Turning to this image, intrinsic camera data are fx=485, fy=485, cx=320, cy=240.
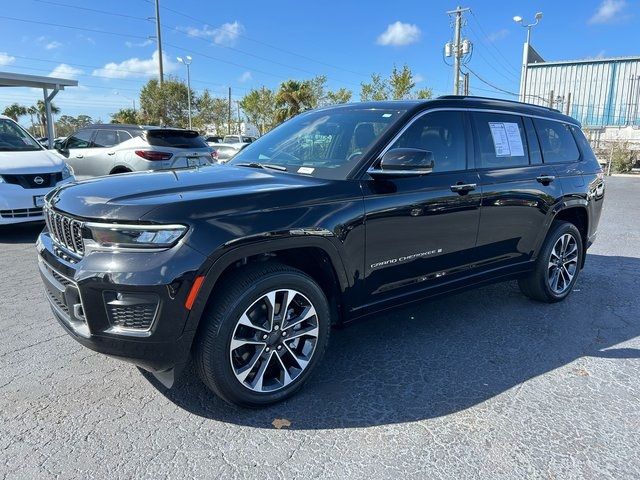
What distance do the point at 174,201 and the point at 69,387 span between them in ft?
4.85

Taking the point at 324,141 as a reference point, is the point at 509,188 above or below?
below

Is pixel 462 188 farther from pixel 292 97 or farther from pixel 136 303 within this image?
pixel 292 97

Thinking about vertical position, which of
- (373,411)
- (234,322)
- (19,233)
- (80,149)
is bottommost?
(373,411)

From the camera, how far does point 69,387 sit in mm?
3000

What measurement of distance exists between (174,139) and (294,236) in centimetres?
749

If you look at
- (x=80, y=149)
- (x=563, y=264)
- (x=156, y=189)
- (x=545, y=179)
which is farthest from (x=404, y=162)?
(x=80, y=149)

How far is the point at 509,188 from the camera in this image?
398 cm

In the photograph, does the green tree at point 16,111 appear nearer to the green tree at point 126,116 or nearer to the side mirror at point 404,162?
the green tree at point 126,116

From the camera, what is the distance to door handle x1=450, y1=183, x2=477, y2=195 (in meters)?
3.57

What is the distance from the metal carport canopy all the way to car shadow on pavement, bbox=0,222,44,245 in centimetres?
1054

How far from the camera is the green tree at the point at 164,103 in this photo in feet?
129

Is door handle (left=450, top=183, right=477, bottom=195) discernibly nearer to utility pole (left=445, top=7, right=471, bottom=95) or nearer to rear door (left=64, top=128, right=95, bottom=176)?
rear door (left=64, top=128, right=95, bottom=176)

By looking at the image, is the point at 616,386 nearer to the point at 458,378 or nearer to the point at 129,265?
the point at 458,378

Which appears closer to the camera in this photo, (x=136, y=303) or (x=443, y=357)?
(x=136, y=303)
